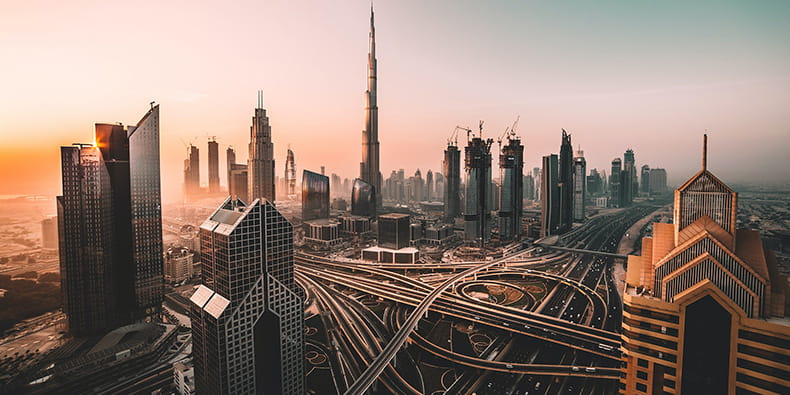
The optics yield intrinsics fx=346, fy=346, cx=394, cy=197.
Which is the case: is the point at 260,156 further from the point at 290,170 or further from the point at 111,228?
the point at 111,228

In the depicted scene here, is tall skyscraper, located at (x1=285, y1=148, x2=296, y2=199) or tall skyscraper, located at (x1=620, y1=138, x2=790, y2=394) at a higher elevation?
tall skyscraper, located at (x1=285, y1=148, x2=296, y2=199)

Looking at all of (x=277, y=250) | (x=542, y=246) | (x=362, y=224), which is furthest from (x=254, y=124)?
(x=542, y=246)

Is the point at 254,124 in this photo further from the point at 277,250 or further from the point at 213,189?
the point at 277,250

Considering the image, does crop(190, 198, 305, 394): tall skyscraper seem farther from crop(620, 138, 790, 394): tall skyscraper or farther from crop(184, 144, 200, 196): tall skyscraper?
crop(184, 144, 200, 196): tall skyscraper

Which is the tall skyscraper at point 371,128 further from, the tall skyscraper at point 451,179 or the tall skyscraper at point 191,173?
the tall skyscraper at point 191,173

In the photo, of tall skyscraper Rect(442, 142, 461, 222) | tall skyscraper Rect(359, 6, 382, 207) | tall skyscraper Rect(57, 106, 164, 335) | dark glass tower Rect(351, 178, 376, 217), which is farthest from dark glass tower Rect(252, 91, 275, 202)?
tall skyscraper Rect(442, 142, 461, 222)

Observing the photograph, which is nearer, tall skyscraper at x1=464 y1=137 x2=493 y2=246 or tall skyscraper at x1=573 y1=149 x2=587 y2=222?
tall skyscraper at x1=464 y1=137 x2=493 y2=246
